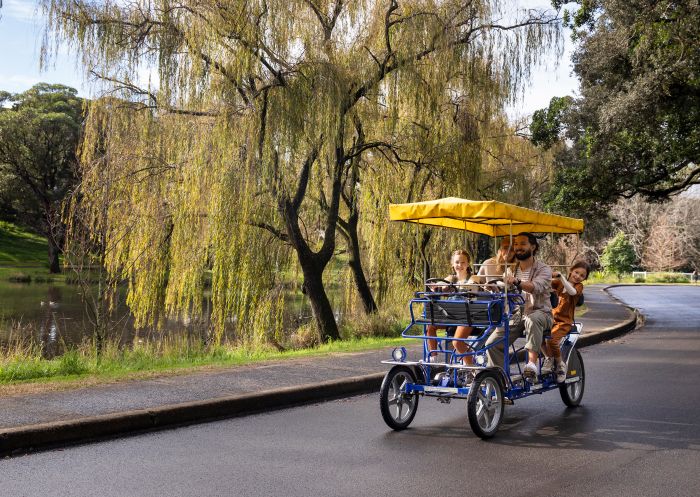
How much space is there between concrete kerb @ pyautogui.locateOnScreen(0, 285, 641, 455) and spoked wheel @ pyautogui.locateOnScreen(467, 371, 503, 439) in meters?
2.61

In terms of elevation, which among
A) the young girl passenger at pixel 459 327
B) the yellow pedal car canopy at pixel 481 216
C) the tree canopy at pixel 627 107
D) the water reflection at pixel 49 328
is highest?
the tree canopy at pixel 627 107

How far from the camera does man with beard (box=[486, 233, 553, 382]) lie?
27.1 feet

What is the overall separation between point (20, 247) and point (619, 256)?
5557cm

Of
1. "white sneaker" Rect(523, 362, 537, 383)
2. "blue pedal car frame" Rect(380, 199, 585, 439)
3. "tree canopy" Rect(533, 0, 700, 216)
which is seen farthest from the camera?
"tree canopy" Rect(533, 0, 700, 216)

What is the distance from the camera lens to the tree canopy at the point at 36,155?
197 feet

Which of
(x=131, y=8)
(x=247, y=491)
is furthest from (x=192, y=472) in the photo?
(x=131, y=8)

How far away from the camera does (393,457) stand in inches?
264

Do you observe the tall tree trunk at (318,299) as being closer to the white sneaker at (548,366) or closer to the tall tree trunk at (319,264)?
the tall tree trunk at (319,264)

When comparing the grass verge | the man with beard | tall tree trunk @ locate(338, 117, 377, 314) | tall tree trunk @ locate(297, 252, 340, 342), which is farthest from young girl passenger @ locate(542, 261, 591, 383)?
tall tree trunk @ locate(338, 117, 377, 314)

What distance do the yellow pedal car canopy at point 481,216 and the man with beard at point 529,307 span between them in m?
0.37

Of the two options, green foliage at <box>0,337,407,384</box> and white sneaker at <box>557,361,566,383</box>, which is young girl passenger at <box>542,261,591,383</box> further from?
green foliage at <box>0,337,407,384</box>

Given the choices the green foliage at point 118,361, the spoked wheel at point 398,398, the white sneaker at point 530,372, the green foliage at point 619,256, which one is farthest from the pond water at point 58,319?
the green foliage at point 619,256

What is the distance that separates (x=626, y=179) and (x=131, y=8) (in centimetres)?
1574

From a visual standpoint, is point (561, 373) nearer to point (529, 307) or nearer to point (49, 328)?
point (529, 307)
